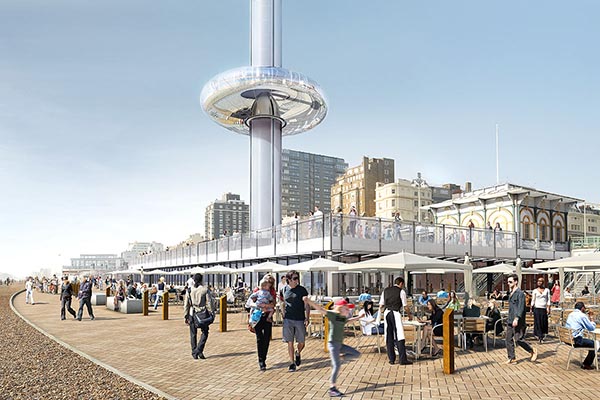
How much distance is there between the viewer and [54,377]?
30.9 ft

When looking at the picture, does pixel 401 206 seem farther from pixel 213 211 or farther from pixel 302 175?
pixel 213 211

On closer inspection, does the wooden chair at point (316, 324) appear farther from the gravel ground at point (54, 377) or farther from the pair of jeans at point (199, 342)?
the gravel ground at point (54, 377)

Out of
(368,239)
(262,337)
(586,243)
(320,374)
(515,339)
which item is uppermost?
(368,239)

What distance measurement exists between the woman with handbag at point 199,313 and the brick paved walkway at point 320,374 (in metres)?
0.35

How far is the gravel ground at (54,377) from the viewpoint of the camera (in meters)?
8.16

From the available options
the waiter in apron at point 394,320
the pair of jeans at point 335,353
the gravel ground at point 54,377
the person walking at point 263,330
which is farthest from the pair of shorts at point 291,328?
the gravel ground at point 54,377

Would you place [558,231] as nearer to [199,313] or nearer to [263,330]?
[199,313]

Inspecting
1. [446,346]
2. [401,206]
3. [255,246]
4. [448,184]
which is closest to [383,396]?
[446,346]

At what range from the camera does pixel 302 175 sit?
558ft

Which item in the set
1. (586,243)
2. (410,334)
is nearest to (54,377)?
(410,334)

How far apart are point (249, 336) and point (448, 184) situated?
108 metres

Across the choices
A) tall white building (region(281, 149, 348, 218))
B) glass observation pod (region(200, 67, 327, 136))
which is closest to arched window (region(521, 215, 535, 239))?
glass observation pod (region(200, 67, 327, 136))

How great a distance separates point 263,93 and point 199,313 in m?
37.6

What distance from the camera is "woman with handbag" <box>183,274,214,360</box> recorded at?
11.2 meters
